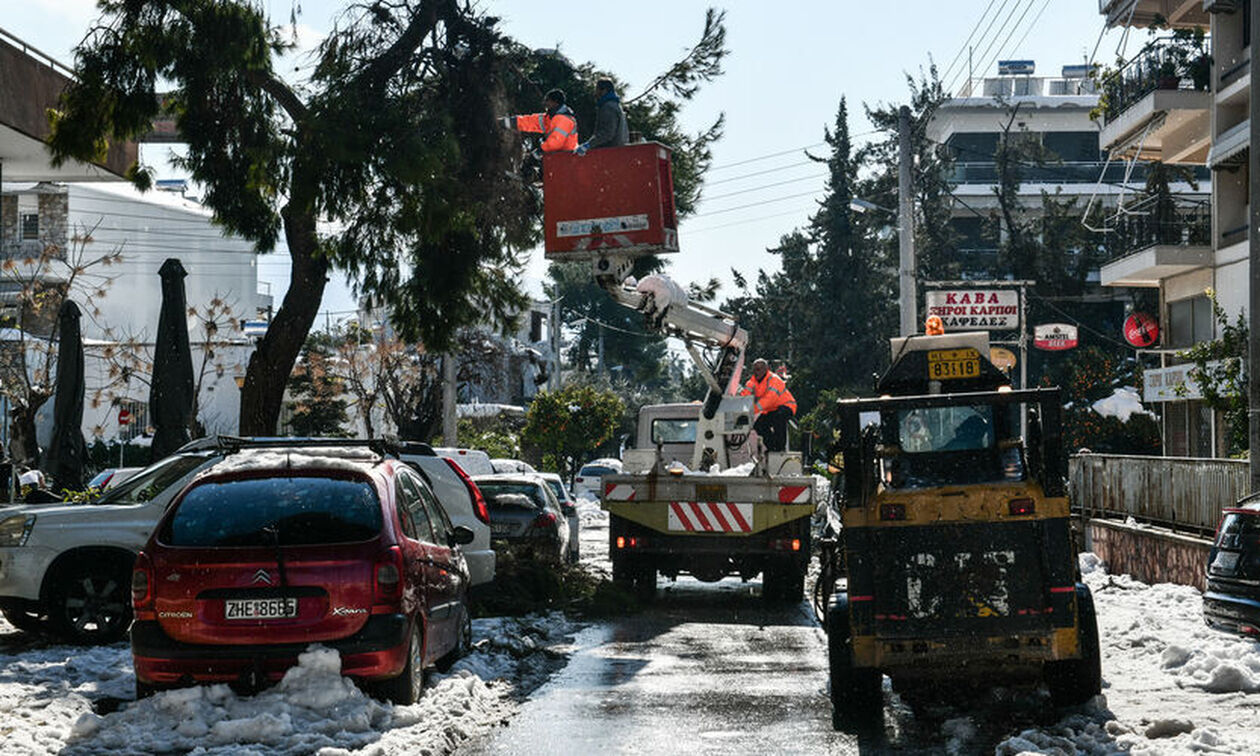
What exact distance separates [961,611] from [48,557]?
24.6 ft

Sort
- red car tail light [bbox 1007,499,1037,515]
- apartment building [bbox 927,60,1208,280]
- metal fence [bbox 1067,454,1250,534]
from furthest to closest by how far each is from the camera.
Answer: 1. apartment building [bbox 927,60,1208,280]
2. metal fence [bbox 1067,454,1250,534]
3. red car tail light [bbox 1007,499,1037,515]

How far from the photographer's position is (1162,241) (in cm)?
3331

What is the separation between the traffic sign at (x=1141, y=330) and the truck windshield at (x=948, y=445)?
25.8 m

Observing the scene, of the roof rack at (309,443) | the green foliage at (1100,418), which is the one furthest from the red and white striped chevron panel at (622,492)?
the green foliage at (1100,418)

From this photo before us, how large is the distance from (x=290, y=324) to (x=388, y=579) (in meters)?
9.20

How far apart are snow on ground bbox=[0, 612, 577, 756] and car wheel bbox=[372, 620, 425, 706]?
13cm

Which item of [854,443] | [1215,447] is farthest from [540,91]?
[1215,447]

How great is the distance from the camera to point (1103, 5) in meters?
34.8

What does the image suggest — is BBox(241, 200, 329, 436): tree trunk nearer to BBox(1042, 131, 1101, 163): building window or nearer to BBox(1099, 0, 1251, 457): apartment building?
BBox(1099, 0, 1251, 457): apartment building

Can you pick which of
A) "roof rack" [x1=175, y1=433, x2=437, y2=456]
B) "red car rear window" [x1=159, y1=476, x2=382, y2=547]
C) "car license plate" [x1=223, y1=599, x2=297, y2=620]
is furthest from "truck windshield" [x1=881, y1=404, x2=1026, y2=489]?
"car license plate" [x1=223, y1=599, x2=297, y2=620]

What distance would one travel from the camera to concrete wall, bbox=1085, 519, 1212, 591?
17203mm

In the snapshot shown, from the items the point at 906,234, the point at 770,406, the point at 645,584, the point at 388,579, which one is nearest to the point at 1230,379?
the point at 906,234

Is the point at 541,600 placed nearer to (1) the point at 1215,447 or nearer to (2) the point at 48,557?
(2) the point at 48,557

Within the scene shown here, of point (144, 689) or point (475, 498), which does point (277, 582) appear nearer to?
point (144, 689)
